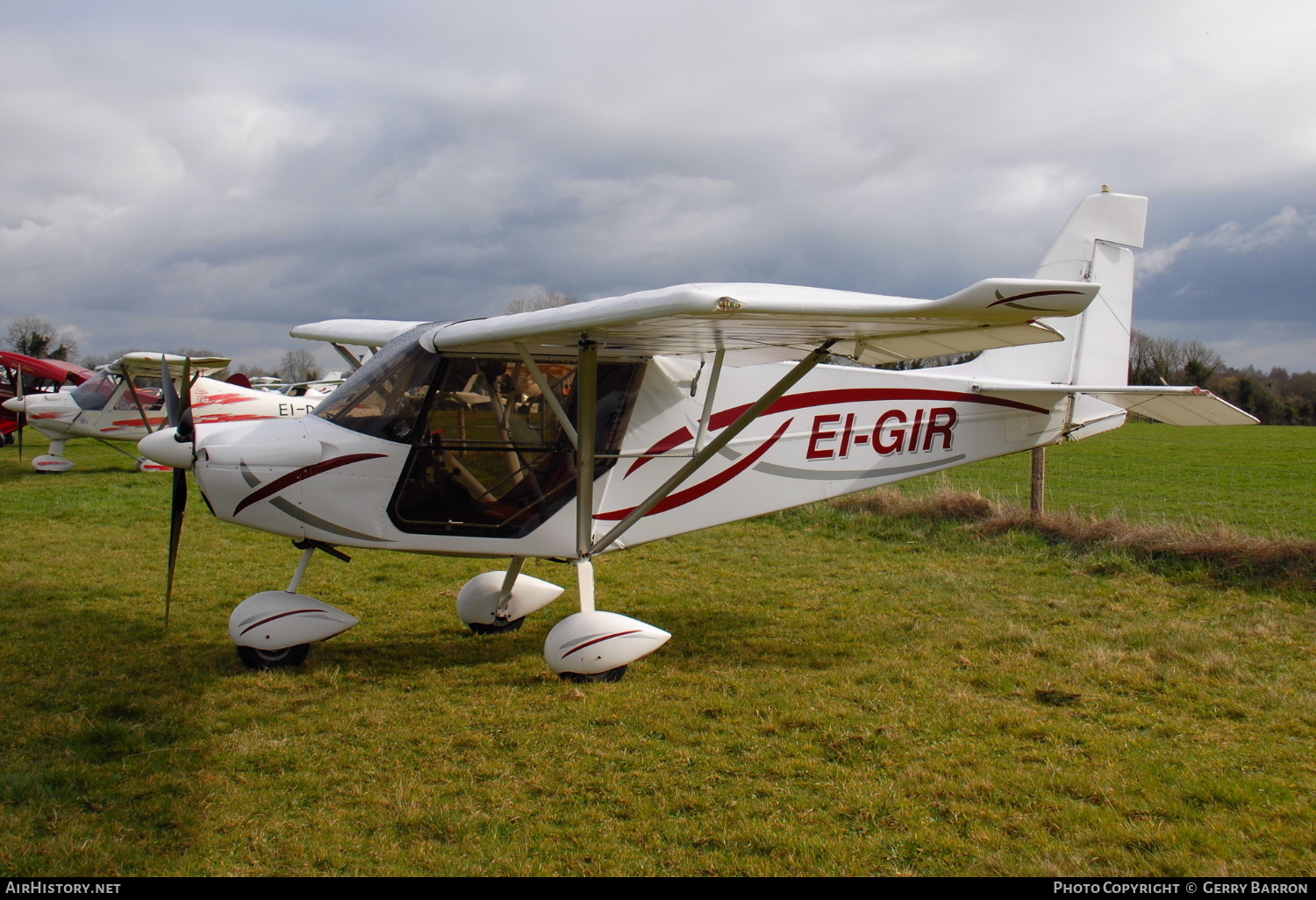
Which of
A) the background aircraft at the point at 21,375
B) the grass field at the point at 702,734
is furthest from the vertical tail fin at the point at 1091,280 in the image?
the background aircraft at the point at 21,375

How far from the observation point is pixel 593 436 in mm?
5211

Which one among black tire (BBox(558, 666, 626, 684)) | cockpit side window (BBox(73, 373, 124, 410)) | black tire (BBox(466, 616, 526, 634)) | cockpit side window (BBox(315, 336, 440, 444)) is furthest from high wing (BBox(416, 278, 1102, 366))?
cockpit side window (BBox(73, 373, 124, 410))

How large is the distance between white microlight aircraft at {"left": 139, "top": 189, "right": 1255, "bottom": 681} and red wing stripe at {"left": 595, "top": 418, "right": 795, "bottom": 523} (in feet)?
0.05

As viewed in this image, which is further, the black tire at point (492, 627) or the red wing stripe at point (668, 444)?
the black tire at point (492, 627)

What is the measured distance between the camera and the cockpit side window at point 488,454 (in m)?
5.32

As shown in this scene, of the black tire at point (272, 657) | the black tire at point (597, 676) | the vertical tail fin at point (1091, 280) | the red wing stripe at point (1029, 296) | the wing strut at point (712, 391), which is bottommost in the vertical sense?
the black tire at point (272, 657)

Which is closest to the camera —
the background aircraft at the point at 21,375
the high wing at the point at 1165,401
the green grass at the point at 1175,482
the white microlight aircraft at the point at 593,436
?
the white microlight aircraft at the point at 593,436

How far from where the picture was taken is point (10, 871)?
116 inches

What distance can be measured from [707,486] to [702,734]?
2.09m

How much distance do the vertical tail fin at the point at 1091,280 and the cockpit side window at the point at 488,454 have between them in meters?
3.66

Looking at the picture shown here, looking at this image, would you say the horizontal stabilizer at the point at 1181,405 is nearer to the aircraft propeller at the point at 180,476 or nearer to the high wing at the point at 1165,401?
the high wing at the point at 1165,401

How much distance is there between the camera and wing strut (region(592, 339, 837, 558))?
4945mm
